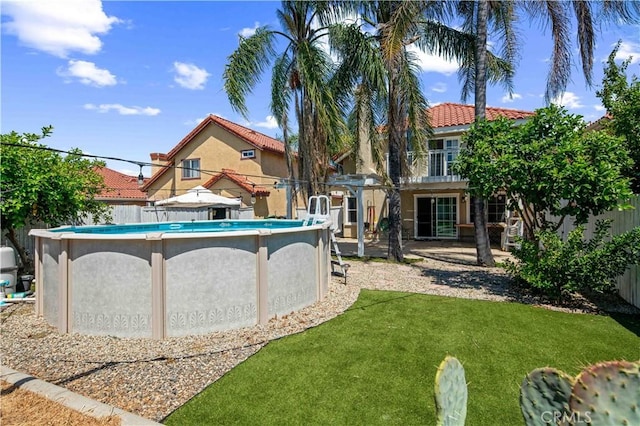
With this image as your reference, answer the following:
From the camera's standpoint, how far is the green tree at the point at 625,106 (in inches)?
318

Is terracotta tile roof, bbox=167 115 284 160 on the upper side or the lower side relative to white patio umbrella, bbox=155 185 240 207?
upper

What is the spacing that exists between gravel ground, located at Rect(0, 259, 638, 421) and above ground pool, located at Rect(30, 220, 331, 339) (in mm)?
233

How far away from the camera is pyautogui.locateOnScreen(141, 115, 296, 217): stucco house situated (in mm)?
23109

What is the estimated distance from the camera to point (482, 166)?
7984 millimetres

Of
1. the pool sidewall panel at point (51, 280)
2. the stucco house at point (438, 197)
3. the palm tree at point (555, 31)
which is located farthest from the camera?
the stucco house at point (438, 197)

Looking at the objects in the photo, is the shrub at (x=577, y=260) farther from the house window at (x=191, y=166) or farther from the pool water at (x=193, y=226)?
the house window at (x=191, y=166)

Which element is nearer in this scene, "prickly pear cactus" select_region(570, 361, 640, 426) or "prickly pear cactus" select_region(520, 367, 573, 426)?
"prickly pear cactus" select_region(570, 361, 640, 426)

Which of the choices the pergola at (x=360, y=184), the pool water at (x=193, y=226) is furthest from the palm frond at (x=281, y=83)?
the pool water at (x=193, y=226)

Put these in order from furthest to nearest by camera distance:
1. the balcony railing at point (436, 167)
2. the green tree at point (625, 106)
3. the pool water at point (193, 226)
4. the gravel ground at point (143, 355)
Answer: the balcony railing at point (436, 167) → the pool water at point (193, 226) → the green tree at point (625, 106) → the gravel ground at point (143, 355)

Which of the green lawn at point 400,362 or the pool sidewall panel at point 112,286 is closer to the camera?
the green lawn at point 400,362

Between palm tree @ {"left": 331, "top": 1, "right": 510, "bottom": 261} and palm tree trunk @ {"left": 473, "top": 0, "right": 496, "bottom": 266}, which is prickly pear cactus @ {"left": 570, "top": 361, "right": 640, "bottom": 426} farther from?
palm tree @ {"left": 331, "top": 1, "right": 510, "bottom": 261}

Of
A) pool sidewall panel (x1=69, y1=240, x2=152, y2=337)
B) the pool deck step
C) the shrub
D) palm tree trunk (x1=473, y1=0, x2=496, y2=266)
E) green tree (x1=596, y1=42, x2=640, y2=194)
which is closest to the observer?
the pool deck step

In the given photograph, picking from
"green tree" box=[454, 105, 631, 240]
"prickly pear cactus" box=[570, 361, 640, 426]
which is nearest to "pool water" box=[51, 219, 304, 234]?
"green tree" box=[454, 105, 631, 240]

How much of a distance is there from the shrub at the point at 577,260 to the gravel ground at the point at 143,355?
1.88 ft
